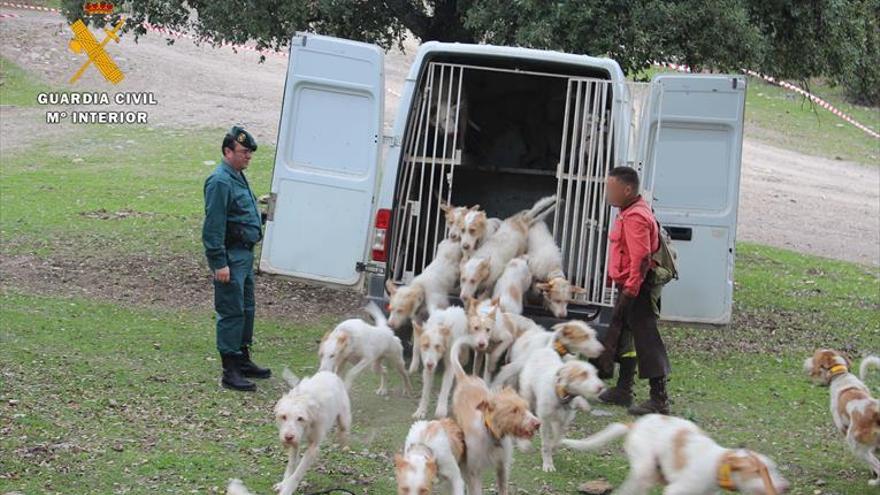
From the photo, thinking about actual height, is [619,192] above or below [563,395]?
above

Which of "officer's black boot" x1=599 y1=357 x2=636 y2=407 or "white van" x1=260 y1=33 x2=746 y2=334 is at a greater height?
"white van" x1=260 y1=33 x2=746 y2=334

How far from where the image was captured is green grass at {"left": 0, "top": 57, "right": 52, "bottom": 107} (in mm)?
24641

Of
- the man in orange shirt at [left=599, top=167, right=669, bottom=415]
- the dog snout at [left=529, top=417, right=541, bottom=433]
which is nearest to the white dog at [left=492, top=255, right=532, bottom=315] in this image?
the man in orange shirt at [left=599, top=167, right=669, bottom=415]

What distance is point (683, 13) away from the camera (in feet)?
39.0

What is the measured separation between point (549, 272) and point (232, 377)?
2629mm

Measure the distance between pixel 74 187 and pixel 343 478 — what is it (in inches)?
481

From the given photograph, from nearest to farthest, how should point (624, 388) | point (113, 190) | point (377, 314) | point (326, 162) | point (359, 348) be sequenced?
point (359, 348), point (624, 388), point (377, 314), point (326, 162), point (113, 190)

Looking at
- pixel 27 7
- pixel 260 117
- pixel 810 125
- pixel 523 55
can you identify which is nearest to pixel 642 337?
pixel 523 55

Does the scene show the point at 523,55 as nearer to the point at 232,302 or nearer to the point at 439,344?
the point at 439,344

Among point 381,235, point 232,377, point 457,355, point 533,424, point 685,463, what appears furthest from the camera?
point 381,235

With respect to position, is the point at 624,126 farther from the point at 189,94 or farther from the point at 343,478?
the point at 189,94

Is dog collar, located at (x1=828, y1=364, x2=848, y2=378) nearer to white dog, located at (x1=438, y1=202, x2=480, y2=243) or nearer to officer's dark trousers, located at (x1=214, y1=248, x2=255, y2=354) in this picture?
white dog, located at (x1=438, y1=202, x2=480, y2=243)

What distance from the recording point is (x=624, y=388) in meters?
9.75

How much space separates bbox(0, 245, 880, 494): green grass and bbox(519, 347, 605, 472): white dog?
23 cm
